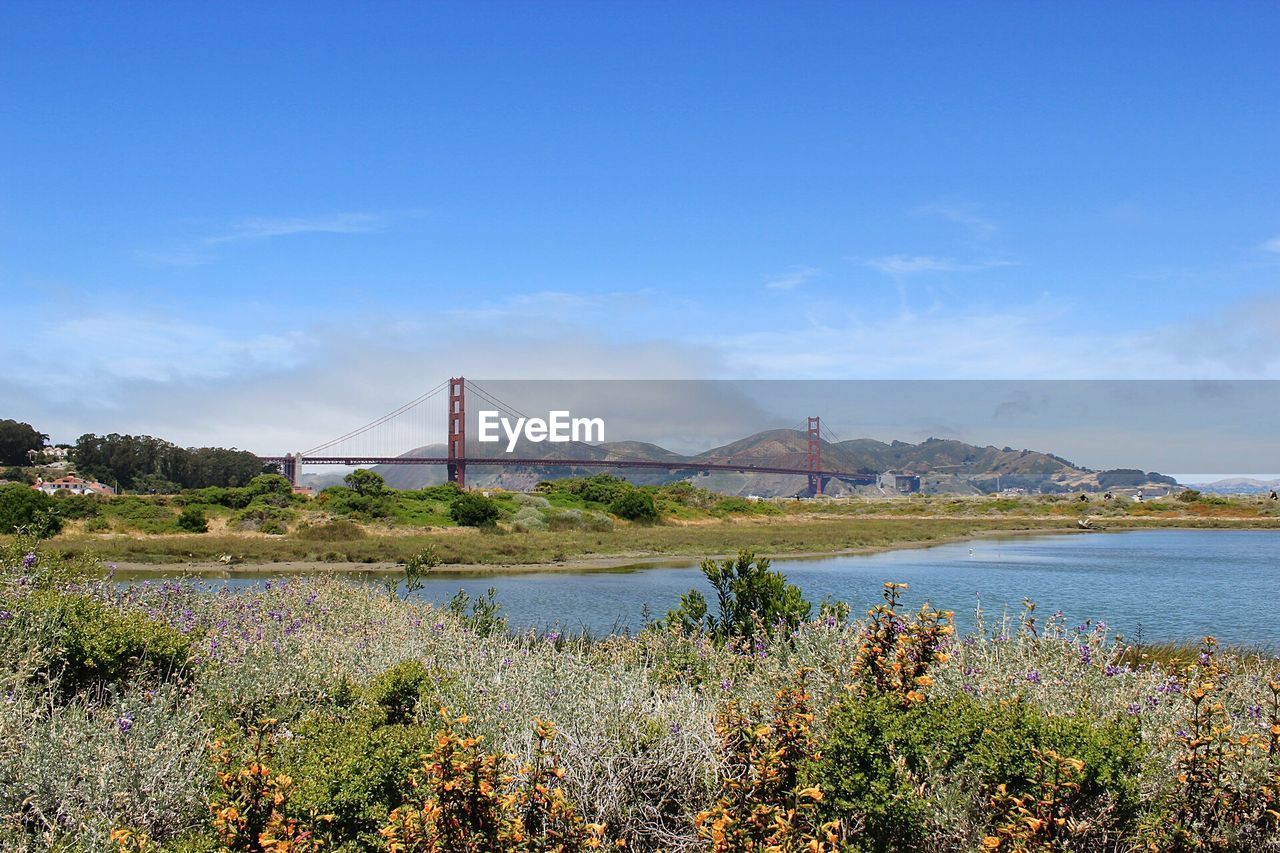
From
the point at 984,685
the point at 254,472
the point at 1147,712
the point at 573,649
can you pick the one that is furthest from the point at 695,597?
the point at 254,472

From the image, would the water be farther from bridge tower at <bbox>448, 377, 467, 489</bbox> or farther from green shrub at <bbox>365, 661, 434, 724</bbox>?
bridge tower at <bbox>448, 377, 467, 489</bbox>

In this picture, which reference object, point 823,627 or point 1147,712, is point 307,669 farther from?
point 1147,712

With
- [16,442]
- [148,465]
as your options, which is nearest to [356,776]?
[148,465]

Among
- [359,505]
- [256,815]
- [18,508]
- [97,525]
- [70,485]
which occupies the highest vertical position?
[256,815]

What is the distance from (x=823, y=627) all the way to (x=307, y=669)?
12.1ft

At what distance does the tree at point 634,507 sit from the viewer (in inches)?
1983

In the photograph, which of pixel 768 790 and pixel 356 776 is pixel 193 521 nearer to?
pixel 356 776

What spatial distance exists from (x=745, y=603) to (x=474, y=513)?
3454 cm

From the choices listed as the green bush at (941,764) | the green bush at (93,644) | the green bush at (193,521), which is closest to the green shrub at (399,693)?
the green bush at (93,644)

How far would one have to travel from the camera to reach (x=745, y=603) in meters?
9.55

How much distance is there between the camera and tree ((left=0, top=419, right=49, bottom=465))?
75125 mm

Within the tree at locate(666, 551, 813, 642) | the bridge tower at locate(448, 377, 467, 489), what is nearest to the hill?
the bridge tower at locate(448, 377, 467, 489)

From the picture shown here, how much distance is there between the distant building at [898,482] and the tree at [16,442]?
99.2 m

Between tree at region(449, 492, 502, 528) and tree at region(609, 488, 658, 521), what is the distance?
342 inches
